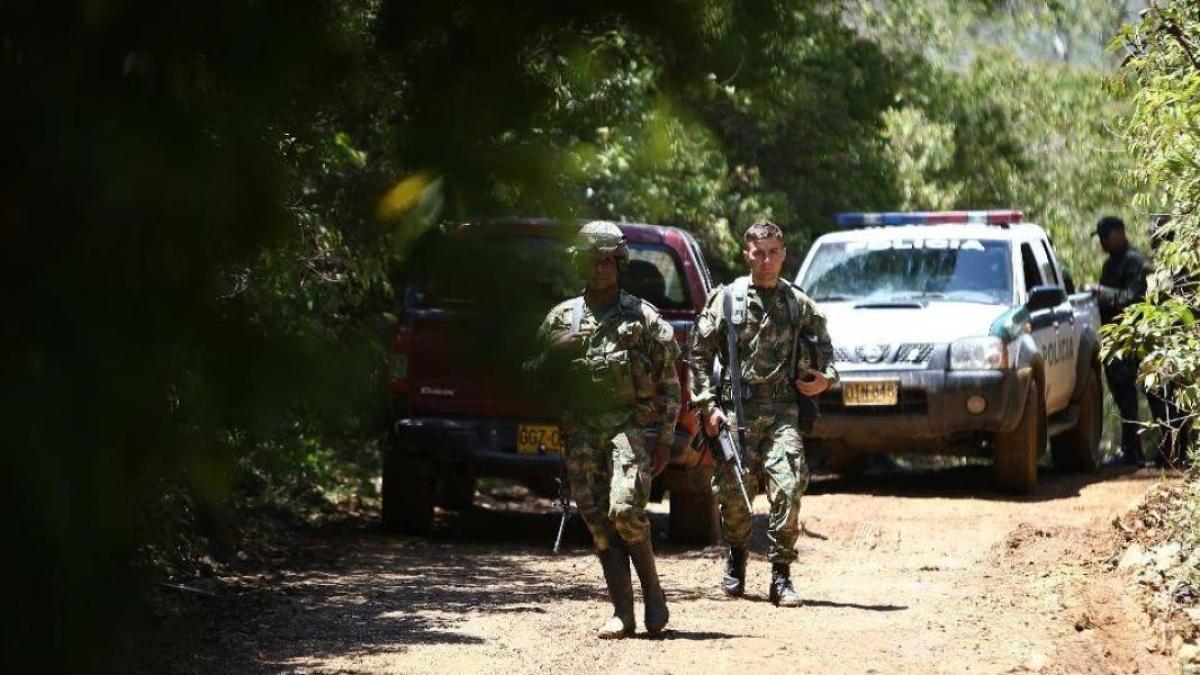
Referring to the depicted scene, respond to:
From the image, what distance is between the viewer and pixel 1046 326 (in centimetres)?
1512

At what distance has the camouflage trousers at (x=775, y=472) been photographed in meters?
9.42

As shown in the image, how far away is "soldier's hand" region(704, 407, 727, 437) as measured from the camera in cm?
925

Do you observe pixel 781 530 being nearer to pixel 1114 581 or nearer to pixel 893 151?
pixel 1114 581

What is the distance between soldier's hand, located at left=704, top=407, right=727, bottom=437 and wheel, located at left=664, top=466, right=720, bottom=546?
2.60 m

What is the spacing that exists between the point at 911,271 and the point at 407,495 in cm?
434

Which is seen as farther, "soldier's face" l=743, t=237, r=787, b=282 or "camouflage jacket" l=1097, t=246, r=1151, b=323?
"camouflage jacket" l=1097, t=246, r=1151, b=323

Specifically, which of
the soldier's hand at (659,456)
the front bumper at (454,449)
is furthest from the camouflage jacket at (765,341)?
the front bumper at (454,449)

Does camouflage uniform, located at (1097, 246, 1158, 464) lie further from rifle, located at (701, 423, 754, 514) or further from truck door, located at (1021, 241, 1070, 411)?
rifle, located at (701, 423, 754, 514)

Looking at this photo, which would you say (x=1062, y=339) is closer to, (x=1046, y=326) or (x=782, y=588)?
(x=1046, y=326)

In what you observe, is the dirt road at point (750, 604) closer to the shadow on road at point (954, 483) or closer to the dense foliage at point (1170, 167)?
the shadow on road at point (954, 483)

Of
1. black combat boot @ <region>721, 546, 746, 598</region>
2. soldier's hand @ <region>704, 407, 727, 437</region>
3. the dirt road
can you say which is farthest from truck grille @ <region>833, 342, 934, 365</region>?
soldier's hand @ <region>704, 407, 727, 437</region>

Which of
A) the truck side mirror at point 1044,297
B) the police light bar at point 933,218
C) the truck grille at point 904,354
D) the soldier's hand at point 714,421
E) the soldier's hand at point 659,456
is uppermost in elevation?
the police light bar at point 933,218

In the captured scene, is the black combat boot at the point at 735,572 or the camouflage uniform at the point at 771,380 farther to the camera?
the black combat boot at the point at 735,572

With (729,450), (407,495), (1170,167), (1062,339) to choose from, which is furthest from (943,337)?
(729,450)
